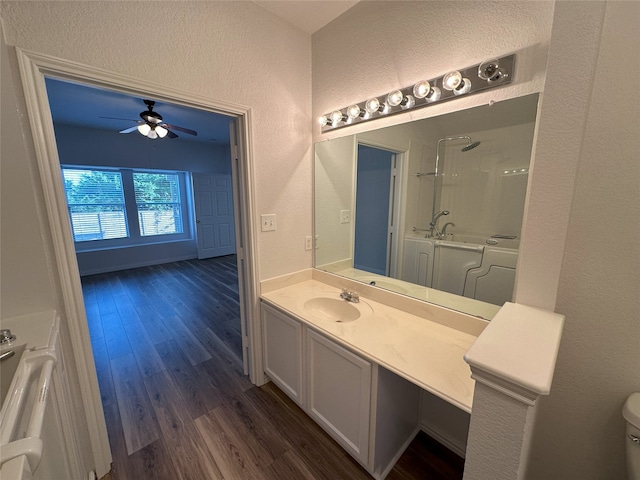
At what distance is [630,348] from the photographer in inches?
37.6

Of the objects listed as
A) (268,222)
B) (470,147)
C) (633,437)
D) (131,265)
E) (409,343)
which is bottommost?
(131,265)

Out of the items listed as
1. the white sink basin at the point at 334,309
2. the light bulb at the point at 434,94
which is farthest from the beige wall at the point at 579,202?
the white sink basin at the point at 334,309

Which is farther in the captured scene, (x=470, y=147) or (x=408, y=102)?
(x=408, y=102)

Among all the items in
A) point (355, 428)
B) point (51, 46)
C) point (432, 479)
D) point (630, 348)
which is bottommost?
point (432, 479)

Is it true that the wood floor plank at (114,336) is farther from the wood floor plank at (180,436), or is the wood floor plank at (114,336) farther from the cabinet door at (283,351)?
the cabinet door at (283,351)

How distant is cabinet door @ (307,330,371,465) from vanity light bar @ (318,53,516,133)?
1.38m

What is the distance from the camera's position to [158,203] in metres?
5.60

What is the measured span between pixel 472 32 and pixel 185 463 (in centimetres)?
266

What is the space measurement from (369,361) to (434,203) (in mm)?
936

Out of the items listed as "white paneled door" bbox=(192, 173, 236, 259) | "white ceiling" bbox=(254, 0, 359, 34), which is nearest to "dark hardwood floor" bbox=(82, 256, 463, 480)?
"white ceiling" bbox=(254, 0, 359, 34)

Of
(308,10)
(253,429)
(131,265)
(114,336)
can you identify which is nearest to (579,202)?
(308,10)

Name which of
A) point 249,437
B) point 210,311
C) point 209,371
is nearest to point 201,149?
point 210,311

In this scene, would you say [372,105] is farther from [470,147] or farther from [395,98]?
[470,147]

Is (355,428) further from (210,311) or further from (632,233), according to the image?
(210,311)
